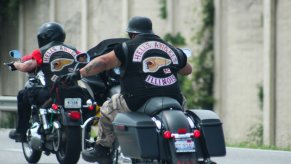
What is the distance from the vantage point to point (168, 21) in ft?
79.2

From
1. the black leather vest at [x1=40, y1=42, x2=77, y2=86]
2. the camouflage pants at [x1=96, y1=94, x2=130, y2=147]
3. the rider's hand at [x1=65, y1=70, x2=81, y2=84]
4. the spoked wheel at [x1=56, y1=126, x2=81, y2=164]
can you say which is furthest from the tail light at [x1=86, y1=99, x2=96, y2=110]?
the camouflage pants at [x1=96, y1=94, x2=130, y2=147]

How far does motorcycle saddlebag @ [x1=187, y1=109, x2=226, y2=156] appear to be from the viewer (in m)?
9.16

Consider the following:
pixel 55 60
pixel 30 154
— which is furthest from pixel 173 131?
pixel 30 154

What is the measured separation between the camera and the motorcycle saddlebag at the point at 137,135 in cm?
895

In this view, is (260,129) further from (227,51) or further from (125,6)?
(125,6)

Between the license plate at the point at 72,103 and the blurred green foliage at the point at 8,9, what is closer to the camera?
the license plate at the point at 72,103

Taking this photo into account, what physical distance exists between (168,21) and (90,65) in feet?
46.7

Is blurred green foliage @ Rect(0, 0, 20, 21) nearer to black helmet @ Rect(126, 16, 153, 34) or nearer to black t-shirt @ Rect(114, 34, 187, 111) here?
black helmet @ Rect(126, 16, 153, 34)

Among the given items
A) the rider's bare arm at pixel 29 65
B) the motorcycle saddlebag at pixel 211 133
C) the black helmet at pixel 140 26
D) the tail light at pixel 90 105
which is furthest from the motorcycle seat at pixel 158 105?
the rider's bare arm at pixel 29 65

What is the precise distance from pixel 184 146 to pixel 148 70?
0.92 metres

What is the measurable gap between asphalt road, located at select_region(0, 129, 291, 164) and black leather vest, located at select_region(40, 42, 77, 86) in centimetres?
123

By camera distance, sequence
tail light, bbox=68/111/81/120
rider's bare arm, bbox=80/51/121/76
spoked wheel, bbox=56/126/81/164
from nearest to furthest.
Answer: rider's bare arm, bbox=80/51/121/76, spoked wheel, bbox=56/126/81/164, tail light, bbox=68/111/81/120

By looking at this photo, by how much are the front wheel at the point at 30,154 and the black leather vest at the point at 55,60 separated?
1.02m

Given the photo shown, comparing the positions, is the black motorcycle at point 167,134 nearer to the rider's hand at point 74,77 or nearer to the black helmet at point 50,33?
the rider's hand at point 74,77
